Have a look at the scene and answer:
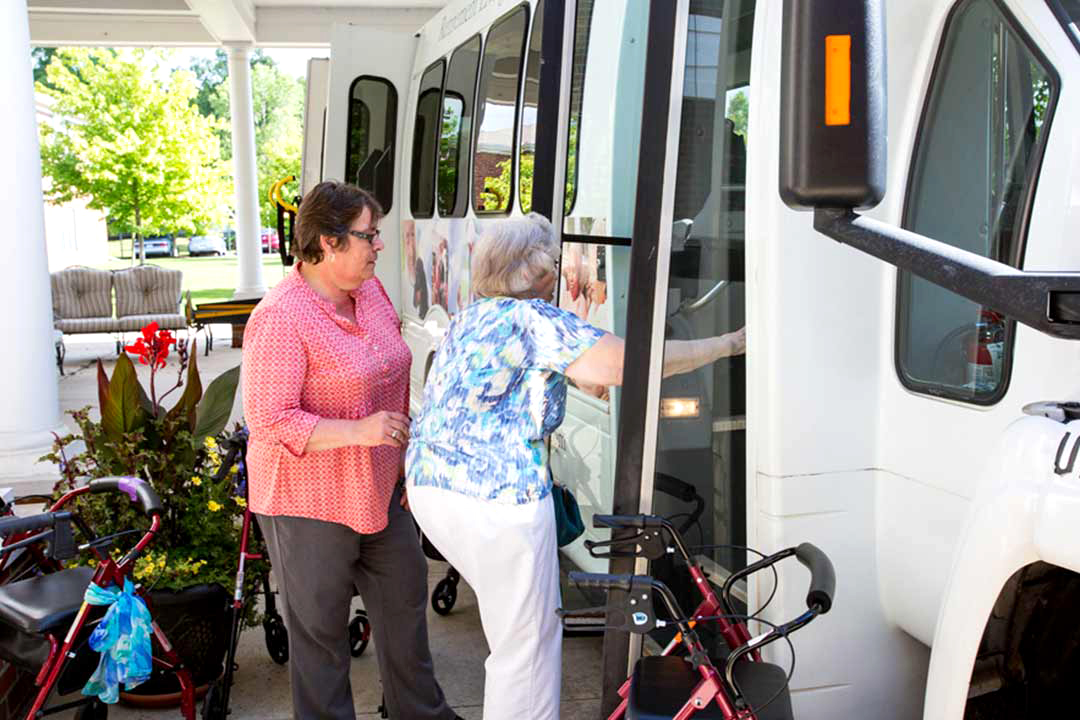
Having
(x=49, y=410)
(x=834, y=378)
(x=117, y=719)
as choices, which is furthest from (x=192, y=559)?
(x=49, y=410)

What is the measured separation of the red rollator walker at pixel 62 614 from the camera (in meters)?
3.44

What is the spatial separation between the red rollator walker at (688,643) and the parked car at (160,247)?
56.2m

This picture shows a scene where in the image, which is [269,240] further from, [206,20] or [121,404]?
[121,404]

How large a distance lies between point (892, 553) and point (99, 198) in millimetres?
25017

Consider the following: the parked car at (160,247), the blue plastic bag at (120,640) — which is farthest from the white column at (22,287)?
the parked car at (160,247)

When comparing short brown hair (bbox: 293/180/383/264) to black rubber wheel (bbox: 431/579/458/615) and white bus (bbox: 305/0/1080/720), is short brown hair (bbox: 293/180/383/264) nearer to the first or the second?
white bus (bbox: 305/0/1080/720)

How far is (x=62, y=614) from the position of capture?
137 inches

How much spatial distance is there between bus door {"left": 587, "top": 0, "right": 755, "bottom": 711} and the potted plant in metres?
1.86

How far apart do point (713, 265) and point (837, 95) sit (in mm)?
1598

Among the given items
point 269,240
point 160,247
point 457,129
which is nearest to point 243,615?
point 457,129

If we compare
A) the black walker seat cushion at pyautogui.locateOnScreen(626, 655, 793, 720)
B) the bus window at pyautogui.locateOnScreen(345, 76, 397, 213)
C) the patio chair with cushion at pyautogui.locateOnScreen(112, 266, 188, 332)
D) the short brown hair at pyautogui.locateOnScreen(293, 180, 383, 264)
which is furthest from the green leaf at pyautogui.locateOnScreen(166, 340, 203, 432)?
the patio chair with cushion at pyautogui.locateOnScreen(112, 266, 188, 332)

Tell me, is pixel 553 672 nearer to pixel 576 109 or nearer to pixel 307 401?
pixel 307 401

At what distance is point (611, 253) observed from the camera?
4.04 metres

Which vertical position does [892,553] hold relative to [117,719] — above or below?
above
